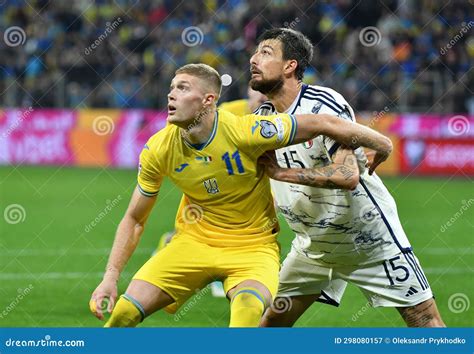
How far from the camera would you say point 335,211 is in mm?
6645

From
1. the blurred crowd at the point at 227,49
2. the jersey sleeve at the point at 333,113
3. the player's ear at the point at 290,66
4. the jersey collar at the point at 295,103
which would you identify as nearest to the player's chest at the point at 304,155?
the jersey sleeve at the point at 333,113

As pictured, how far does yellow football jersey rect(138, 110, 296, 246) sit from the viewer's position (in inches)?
240

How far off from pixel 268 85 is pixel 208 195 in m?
0.88

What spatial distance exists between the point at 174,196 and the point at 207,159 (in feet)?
45.0

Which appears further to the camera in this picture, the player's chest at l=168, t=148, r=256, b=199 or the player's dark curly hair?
the player's dark curly hair

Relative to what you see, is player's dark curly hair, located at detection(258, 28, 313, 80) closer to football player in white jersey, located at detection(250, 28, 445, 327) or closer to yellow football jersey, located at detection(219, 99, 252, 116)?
football player in white jersey, located at detection(250, 28, 445, 327)

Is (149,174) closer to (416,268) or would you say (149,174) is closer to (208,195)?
(208,195)

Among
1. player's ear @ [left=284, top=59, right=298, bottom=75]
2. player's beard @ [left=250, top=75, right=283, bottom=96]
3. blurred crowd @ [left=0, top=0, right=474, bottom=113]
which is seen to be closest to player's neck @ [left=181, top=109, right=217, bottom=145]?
player's beard @ [left=250, top=75, right=283, bottom=96]

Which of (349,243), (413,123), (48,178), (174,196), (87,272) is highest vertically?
(349,243)

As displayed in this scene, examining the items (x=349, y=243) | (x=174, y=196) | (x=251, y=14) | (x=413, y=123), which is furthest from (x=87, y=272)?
(x=251, y=14)

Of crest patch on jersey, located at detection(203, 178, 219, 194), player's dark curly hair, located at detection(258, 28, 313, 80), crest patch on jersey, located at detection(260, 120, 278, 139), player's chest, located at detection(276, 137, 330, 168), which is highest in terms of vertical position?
player's dark curly hair, located at detection(258, 28, 313, 80)

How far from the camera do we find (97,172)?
2322 cm

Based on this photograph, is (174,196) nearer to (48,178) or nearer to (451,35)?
(48,178)

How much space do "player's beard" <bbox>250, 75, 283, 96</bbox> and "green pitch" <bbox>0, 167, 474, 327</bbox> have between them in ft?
9.72
